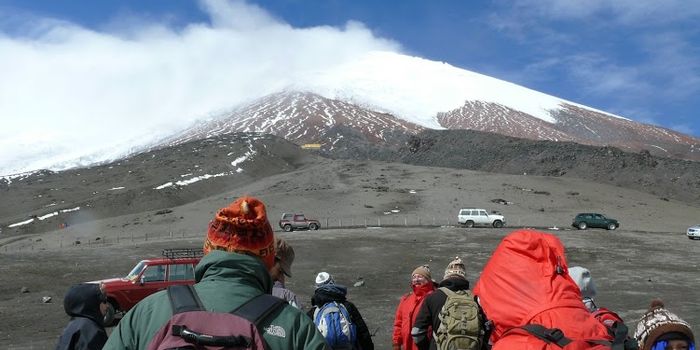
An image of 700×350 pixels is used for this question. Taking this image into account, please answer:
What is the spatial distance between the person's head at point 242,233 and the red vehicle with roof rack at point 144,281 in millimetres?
13381

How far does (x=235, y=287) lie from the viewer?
2287 millimetres

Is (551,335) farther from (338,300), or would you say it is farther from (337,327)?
(338,300)

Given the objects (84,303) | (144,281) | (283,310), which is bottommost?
(144,281)

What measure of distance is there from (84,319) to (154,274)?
471 inches

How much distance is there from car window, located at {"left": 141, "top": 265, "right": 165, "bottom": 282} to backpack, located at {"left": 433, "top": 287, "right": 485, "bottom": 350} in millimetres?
12783

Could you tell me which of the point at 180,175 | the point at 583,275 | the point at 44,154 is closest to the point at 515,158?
the point at 180,175

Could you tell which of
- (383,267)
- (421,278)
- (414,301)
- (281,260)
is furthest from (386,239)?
(281,260)

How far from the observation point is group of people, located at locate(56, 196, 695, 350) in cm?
208

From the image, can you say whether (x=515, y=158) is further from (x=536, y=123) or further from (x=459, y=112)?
(x=459, y=112)

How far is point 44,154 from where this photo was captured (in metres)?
178

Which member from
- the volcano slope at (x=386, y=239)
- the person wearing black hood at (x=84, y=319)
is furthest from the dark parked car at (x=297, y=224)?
the person wearing black hood at (x=84, y=319)

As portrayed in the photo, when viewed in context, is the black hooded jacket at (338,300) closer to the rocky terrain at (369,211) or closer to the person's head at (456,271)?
the person's head at (456,271)

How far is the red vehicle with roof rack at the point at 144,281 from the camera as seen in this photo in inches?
595

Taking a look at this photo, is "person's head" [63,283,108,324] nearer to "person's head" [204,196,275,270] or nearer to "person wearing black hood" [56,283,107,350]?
"person wearing black hood" [56,283,107,350]
